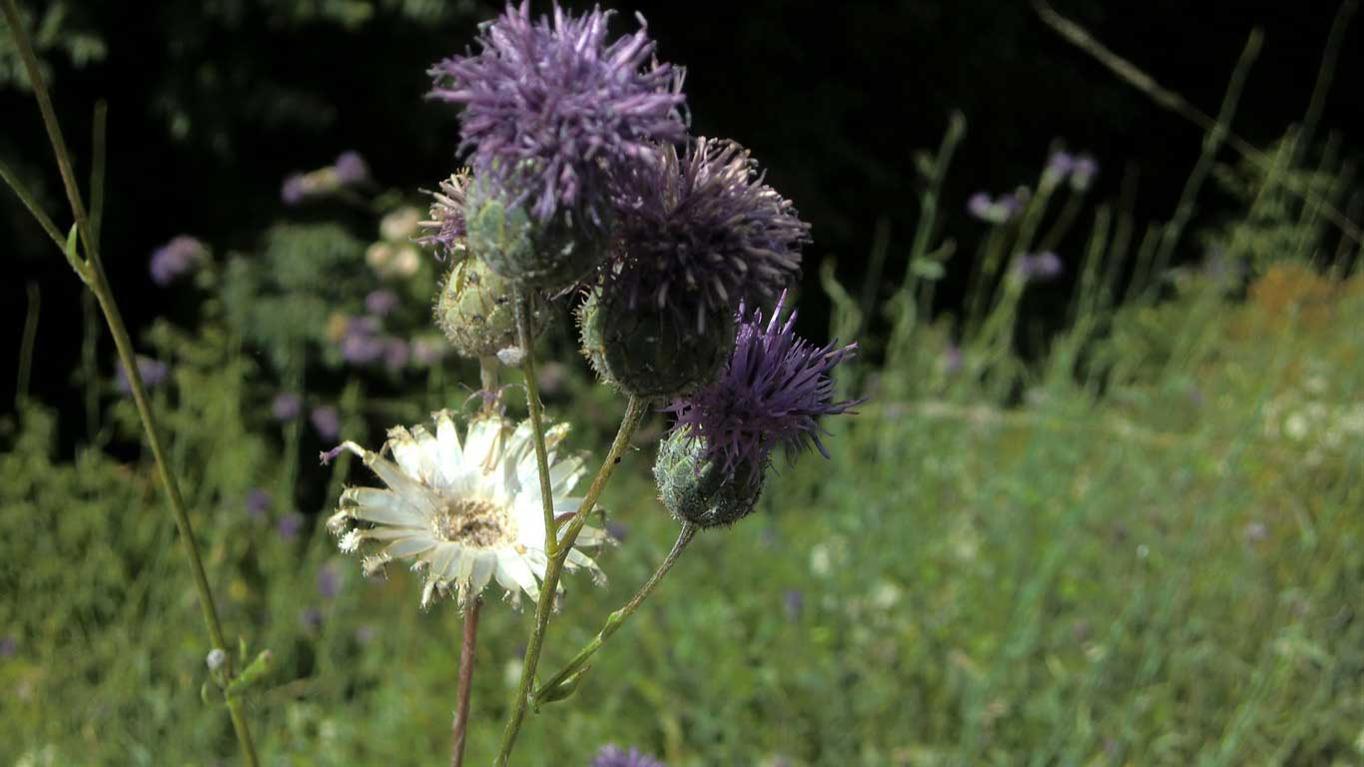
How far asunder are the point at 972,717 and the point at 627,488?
1664 mm

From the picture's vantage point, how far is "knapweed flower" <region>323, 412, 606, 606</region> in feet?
3.49

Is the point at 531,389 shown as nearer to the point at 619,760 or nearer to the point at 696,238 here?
the point at 696,238

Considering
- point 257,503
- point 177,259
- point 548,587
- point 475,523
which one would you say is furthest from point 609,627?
point 177,259

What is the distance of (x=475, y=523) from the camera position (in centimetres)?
116

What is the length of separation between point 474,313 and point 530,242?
304mm

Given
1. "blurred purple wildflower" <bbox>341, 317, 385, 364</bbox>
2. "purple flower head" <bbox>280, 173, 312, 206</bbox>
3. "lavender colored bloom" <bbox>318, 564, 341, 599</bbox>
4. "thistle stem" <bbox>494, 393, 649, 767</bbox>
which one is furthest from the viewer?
"purple flower head" <bbox>280, 173, 312, 206</bbox>

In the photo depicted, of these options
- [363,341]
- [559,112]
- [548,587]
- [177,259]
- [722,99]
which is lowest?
[363,341]

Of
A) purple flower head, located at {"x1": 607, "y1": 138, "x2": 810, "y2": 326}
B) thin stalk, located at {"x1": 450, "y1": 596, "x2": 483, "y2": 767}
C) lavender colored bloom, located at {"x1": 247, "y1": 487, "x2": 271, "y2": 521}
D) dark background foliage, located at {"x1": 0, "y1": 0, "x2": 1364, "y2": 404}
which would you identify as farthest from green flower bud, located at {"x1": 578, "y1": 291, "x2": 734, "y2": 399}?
dark background foliage, located at {"x1": 0, "y1": 0, "x2": 1364, "y2": 404}

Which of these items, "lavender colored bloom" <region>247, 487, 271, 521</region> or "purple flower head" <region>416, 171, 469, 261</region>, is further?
"lavender colored bloom" <region>247, 487, 271, 521</region>

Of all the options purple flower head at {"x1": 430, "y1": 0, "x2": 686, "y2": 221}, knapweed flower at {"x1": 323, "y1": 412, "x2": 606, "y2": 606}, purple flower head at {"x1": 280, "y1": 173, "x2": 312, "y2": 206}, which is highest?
purple flower head at {"x1": 430, "y1": 0, "x2": 686, "y2": 221}

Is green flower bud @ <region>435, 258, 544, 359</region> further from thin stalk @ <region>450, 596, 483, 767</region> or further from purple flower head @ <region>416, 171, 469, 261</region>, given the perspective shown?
thin stalk @ <region>450, 596, 483, 767</region>

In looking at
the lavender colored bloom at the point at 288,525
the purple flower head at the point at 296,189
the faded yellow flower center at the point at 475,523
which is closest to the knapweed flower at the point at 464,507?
the faded yellow flower center at the point at 475,523

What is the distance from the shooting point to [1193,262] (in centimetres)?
848

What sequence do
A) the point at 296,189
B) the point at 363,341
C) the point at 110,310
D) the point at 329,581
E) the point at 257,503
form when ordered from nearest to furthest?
the point at 110,310 < the point at 329,581 < the point at 257,503 < the point at 363,341 < the point at 296,189
